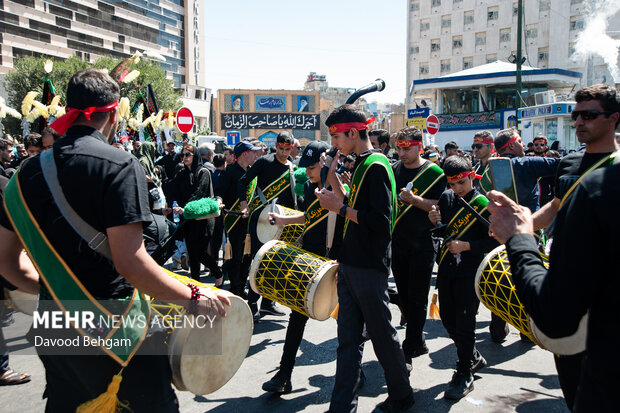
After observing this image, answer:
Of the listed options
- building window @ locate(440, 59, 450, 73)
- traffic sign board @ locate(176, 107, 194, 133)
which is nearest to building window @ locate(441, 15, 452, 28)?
building window @ locate(440, 59, 450, 73)

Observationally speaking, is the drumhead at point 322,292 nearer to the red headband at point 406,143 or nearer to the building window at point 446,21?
the red headband at point 406,143

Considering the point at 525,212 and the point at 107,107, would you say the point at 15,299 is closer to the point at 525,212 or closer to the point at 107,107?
the point at 107,107

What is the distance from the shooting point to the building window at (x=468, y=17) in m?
62.3

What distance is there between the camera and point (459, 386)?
13.4 feet

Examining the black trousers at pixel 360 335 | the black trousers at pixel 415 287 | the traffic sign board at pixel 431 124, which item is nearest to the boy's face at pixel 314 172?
the black trousers at pixel 415 287

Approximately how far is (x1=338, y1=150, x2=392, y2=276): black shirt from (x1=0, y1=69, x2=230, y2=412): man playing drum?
1.49m

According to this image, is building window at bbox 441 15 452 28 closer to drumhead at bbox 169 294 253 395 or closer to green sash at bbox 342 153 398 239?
green sash at bbox 342 153 398 239

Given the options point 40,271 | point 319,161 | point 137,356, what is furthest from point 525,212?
point 319,161

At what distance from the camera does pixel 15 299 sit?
3.26 metres

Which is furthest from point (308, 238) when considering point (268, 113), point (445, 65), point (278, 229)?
point (445, 65)

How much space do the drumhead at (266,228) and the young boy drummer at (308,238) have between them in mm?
572

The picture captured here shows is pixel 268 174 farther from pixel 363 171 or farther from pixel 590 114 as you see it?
pixel 590 114

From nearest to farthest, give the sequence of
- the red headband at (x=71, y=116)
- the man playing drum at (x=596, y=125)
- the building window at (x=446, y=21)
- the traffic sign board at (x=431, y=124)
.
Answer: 1. the red headband at (x=71, y=116)
2. the man playing drum at (x=596, y=125)
3. the traffic sign board at (x=431, y=124)
4. the building window at (x=446, y=21)

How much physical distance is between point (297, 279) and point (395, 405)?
1.20 meters
